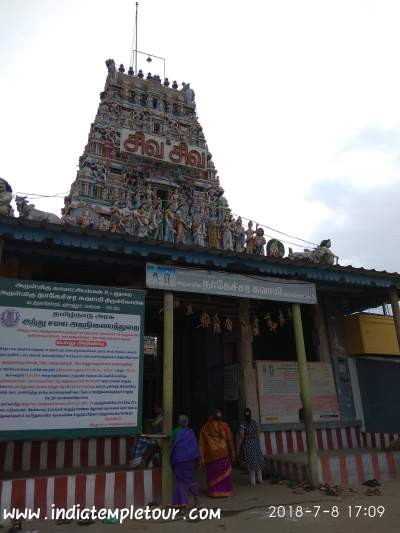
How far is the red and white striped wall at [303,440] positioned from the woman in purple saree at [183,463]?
3.23m

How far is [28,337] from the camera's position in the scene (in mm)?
5879

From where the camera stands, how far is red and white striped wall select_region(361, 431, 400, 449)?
9102 mm

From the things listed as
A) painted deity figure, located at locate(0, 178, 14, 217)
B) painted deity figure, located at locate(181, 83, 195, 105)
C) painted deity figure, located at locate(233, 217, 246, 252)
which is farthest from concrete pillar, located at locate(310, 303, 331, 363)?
painted deity figure, located at locate(181, 83, 195, 105)

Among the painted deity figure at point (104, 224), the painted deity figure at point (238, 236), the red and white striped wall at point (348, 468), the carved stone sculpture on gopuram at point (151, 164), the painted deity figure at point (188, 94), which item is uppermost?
the painted deity figure at point (188, 94)

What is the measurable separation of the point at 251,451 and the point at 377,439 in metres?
3.51

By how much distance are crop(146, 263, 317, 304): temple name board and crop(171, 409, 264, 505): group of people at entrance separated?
211cm

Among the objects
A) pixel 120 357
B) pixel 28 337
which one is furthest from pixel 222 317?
pixel 28 337

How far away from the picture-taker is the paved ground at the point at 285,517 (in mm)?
5074

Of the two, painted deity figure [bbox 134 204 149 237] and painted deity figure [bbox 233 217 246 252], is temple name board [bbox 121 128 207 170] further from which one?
painted deity figure [bbox 134 204 149 237]

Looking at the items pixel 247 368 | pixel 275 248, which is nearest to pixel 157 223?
pixel 275 248

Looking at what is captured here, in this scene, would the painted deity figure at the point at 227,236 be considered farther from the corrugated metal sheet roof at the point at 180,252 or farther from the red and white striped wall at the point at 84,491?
the red and white striped wall at the point at 84,491

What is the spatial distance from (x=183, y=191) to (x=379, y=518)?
607 inches

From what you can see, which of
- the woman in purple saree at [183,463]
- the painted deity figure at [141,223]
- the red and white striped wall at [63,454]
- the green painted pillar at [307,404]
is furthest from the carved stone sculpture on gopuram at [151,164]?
the woman in purple saree at [183,463]

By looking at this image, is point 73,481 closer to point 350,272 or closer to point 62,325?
point 62,325
